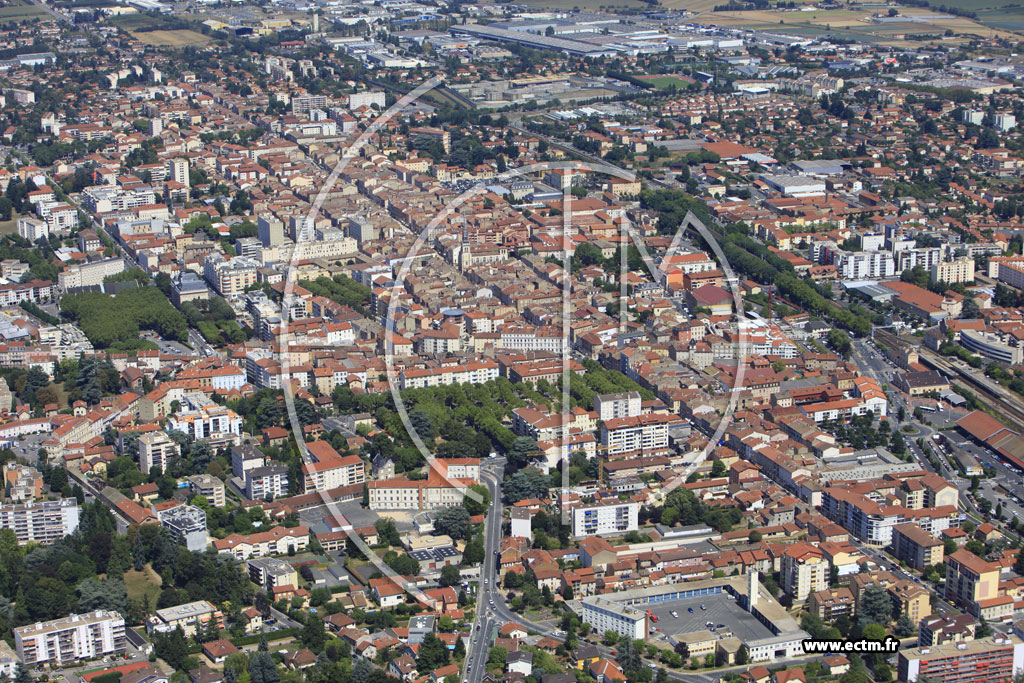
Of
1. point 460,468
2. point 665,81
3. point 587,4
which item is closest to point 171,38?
point 665,81

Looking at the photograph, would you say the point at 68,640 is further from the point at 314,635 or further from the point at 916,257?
the point at 916,257

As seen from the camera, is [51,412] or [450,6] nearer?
[51,412]

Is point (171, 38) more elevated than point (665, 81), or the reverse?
point (171, 38)

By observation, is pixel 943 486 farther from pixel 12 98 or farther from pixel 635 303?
pixel 12 98

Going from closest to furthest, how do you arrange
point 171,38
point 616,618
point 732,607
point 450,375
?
point 616,618, point 732,607, point 450,375, point 171,38

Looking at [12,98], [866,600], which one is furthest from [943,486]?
[12,98]

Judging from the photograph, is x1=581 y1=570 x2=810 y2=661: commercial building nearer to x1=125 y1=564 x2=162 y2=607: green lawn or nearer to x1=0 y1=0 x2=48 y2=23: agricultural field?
x1=125 y1=564 x2=162 y2=607: green lawn

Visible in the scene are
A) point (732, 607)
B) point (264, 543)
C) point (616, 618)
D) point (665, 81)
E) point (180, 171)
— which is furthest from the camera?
point (665, 81)
